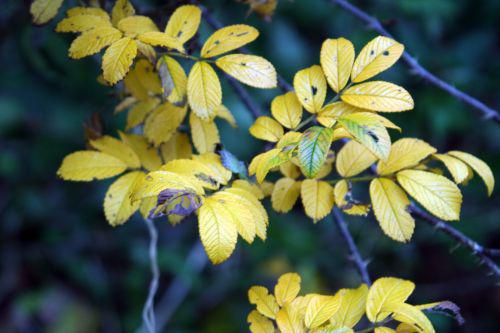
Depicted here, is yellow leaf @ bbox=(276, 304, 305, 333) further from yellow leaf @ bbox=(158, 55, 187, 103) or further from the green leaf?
yellow leaf @ bbox=(158, 55, 187, 103)

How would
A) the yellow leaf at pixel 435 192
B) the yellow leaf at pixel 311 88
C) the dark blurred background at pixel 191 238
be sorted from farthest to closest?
1. the dark blurred background at pixel 191 238
2. the yellow leaf at pixel 311 88
3. the yellow leaf at pixel 435 192

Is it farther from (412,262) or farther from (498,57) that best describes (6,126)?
(498,57)

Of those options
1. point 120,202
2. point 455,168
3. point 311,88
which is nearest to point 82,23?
point 120,202

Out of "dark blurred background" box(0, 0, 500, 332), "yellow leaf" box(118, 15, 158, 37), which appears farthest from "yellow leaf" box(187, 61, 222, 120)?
"dark blurred background" box(0, 0, 500, 332)

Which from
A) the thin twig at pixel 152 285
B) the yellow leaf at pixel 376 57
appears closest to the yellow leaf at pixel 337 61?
the yellow leaf at pixel 376 57

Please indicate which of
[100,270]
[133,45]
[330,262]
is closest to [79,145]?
[100,270]

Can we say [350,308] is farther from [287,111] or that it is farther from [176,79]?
[176,79]

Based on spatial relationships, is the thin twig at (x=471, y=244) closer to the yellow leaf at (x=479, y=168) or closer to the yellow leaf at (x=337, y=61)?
the yellow leaf at (x=479, y=168)

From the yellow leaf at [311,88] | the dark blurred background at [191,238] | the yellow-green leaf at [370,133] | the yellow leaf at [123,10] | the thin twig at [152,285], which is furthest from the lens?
the dark blurred background at [191,238]
